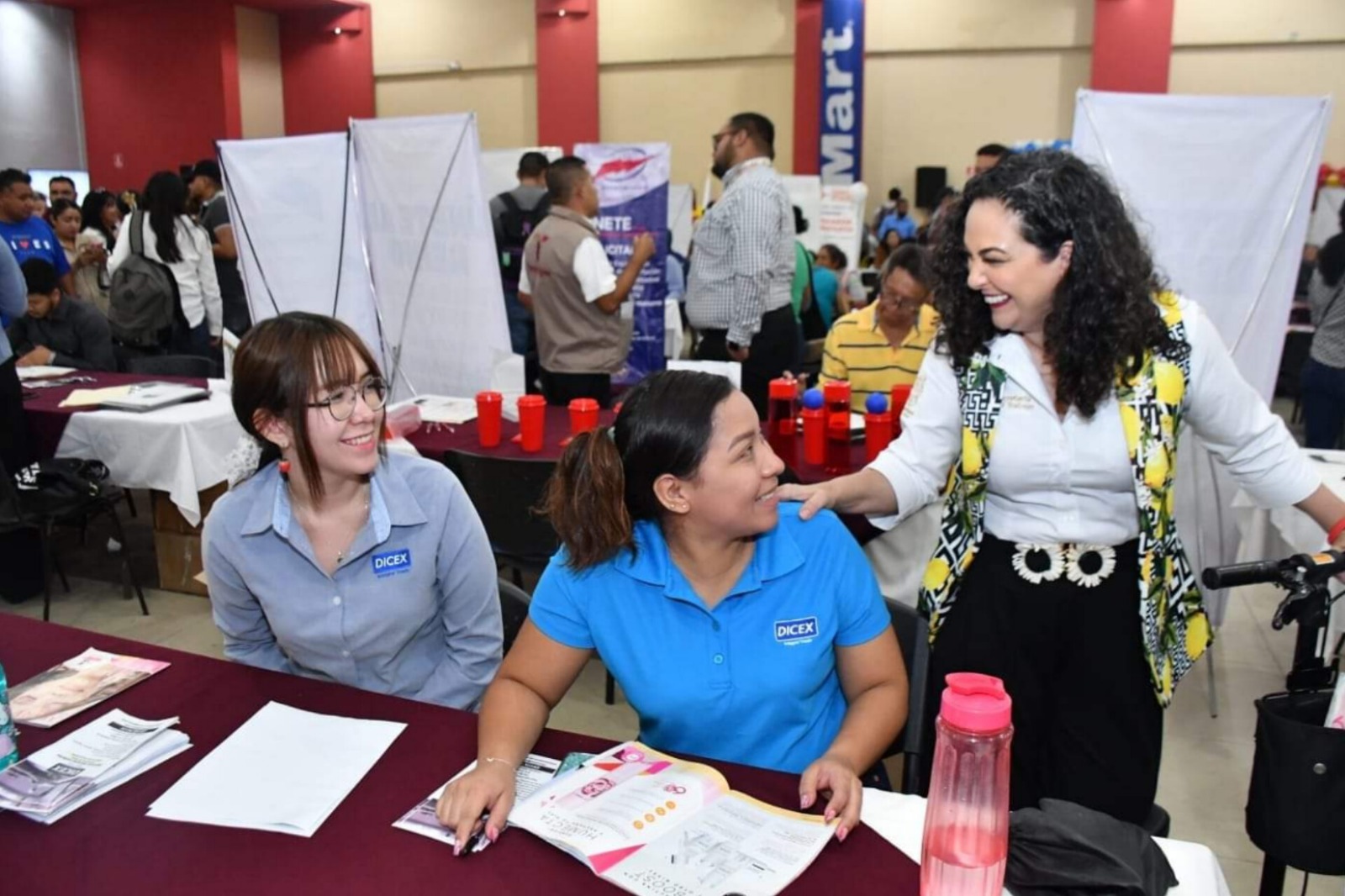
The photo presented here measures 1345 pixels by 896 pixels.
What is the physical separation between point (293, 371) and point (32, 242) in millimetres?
4867

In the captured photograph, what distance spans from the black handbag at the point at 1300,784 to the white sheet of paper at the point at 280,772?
117 centimetres

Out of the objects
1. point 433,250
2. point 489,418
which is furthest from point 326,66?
point 489,418

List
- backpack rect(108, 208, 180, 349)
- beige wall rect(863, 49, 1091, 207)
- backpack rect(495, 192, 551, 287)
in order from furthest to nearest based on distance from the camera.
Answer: beige wall rect(863, 49, 1091, 207), backpack rect(495, 192, 551, 287), backpack rect(108, 208, 180, 349)

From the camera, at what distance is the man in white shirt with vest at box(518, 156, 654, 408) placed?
4375 mm

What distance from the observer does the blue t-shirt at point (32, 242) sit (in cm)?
552

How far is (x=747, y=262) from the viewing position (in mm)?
4406

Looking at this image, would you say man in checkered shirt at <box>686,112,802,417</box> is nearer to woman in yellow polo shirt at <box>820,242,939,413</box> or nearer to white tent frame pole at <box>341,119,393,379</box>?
woman in yellow polo shirt at <box>820,242,939,413</box>

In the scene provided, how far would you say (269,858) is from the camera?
117cm

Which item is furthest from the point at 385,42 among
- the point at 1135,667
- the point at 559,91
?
the point at 1135,667

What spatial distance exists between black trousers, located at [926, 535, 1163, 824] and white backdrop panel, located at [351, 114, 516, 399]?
8.23 ft

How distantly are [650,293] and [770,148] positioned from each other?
157 centimetres

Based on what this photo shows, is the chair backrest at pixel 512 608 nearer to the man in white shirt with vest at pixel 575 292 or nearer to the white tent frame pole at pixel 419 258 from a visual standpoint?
the white tent frame pole at pixel 419 258

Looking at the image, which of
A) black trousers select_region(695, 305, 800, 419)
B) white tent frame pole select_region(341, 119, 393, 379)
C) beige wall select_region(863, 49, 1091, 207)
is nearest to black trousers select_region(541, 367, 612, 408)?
black trousers select_region(695, 305, 800, 419)

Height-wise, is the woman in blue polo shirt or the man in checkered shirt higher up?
the man in checkered shirt
